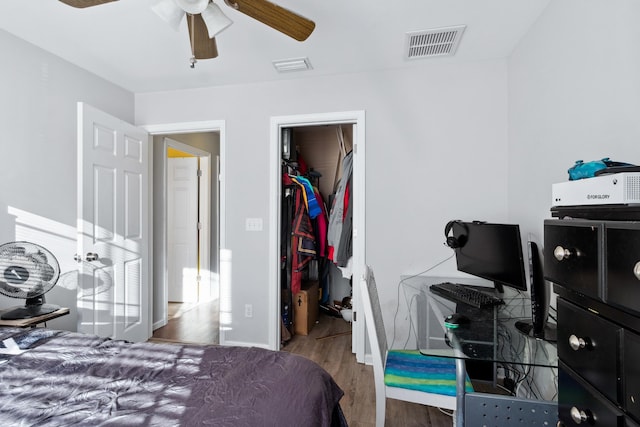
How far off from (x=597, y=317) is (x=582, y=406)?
0.76 ft

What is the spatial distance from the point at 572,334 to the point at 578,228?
10.8 inches

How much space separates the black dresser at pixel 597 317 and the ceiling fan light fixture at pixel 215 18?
58.8 inches

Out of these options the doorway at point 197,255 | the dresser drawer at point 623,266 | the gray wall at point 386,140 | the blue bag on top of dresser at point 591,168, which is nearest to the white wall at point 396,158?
the gray wall at point 386,140

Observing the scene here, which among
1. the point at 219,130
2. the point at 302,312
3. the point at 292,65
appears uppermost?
the point at 292,65

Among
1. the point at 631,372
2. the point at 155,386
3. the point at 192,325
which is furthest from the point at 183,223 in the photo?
the point at 631,372

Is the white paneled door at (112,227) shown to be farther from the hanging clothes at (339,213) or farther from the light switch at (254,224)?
the hanging clothes at (339,213)

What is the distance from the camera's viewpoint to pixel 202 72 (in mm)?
2557

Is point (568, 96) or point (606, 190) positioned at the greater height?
point (568, 96)

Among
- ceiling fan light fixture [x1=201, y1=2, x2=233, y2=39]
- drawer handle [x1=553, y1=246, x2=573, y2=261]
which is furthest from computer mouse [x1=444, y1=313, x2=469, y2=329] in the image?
ceiling fan light fixture [x1=201, y1=2, x2=233, y2=39]

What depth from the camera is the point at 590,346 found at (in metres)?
0.71

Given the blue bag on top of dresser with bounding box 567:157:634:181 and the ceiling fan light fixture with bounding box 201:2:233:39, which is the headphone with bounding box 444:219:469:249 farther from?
the ceiling fan light fixture with bounding box 201:2:233:39

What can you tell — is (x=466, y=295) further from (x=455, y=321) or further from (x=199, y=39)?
(x=199, y=39)

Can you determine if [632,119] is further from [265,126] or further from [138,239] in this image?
[138,239]

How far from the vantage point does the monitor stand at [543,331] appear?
128 cm
